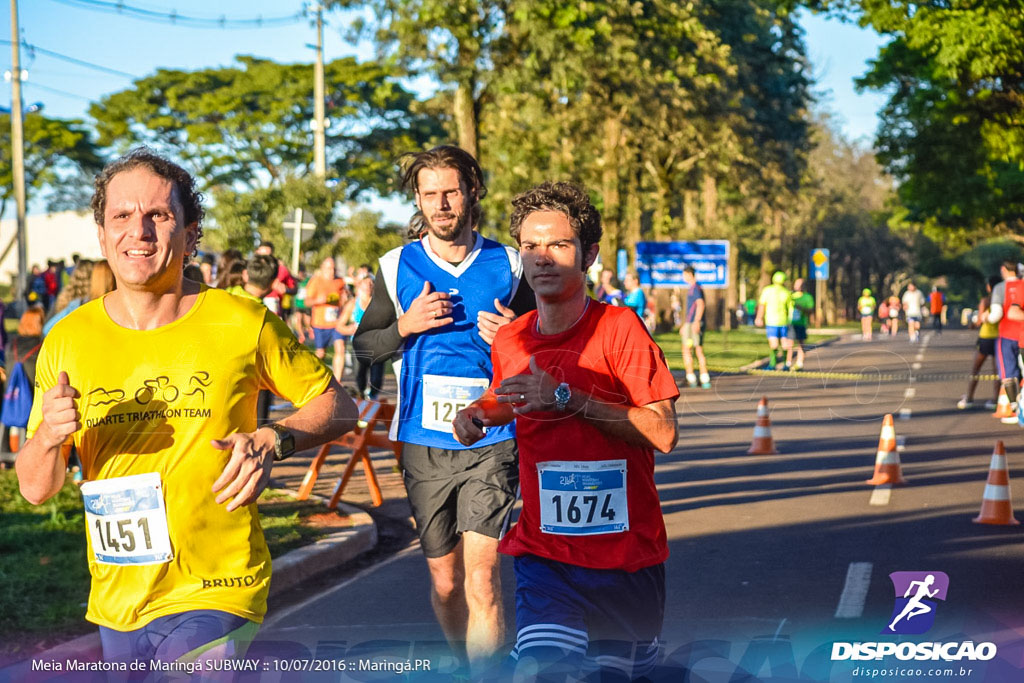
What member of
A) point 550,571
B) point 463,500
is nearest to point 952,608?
point 463,500

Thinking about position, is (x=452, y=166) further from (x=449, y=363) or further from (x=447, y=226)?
(x=449, y=363)

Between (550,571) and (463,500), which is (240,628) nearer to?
(550,571)

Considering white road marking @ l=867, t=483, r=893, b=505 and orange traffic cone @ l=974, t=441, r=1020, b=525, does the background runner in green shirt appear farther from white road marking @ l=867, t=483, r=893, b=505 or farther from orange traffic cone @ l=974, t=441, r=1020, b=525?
orange traffic cone @ l=974, t=441, r=1020, b=525

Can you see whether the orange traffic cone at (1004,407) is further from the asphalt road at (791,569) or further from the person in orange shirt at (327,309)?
the person in orange shirt at (327,309)

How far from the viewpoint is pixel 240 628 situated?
313 cm

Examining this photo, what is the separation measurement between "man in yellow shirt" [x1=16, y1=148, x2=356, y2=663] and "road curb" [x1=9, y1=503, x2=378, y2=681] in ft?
8.56

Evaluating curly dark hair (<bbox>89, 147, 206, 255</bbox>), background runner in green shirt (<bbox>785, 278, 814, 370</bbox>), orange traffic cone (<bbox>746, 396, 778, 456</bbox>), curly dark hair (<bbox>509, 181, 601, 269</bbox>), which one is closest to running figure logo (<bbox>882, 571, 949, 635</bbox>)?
curly dark hair (<bbox>509, 181, 601, 269</bbox>)

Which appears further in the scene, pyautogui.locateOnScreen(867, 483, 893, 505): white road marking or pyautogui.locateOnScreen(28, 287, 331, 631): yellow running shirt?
pyautogui.locateOnScreen(867, 483, 893, 505): white road marking

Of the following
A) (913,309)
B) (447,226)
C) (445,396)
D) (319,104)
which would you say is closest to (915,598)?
(445,396)

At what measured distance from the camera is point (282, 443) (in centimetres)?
310

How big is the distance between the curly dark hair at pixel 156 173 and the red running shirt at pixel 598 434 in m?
1.08

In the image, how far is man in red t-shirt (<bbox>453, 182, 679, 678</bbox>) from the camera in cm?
353

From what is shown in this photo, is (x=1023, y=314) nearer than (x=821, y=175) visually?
Yes

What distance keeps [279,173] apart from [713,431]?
42.9 metres
